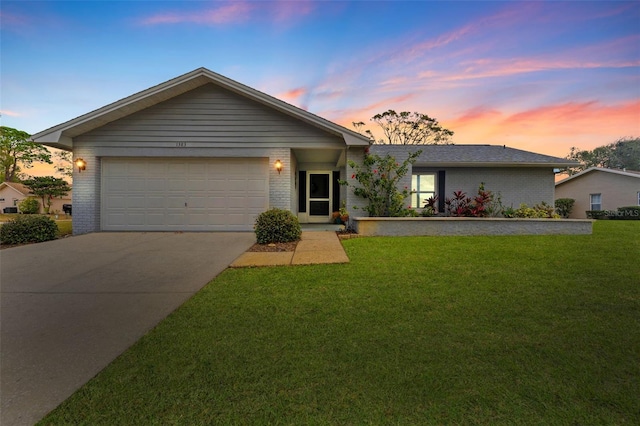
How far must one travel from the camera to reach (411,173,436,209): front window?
503 inches

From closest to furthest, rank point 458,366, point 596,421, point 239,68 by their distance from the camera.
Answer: point 596,421 < point 458,366 < point 239,68

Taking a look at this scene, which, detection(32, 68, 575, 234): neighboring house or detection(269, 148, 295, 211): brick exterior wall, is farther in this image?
detection(269, 148, 295, 211): brick exterior wall

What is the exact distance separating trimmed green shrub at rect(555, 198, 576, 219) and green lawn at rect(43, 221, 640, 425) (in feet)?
66.4

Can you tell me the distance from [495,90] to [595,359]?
12.3m

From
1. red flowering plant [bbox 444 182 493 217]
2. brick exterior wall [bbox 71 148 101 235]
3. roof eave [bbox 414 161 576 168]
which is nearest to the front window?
roof eave [bbox 414 161 576 168]

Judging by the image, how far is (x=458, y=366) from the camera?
6.77ft

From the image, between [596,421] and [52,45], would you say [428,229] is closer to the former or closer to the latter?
[596,421]

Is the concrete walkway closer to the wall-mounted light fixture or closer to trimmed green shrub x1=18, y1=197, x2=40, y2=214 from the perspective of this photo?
the wall-mounted light fixture

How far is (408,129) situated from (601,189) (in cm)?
1505

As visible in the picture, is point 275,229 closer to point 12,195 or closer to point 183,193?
point 183,193

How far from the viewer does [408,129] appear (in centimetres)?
2697

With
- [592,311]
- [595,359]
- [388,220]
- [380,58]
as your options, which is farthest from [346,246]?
[380,58]

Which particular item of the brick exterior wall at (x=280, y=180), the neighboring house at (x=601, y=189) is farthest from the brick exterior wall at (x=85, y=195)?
the neighboring house at (x=601, y=189)

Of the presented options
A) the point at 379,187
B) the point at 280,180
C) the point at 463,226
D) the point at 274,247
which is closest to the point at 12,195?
the point at 280,180
